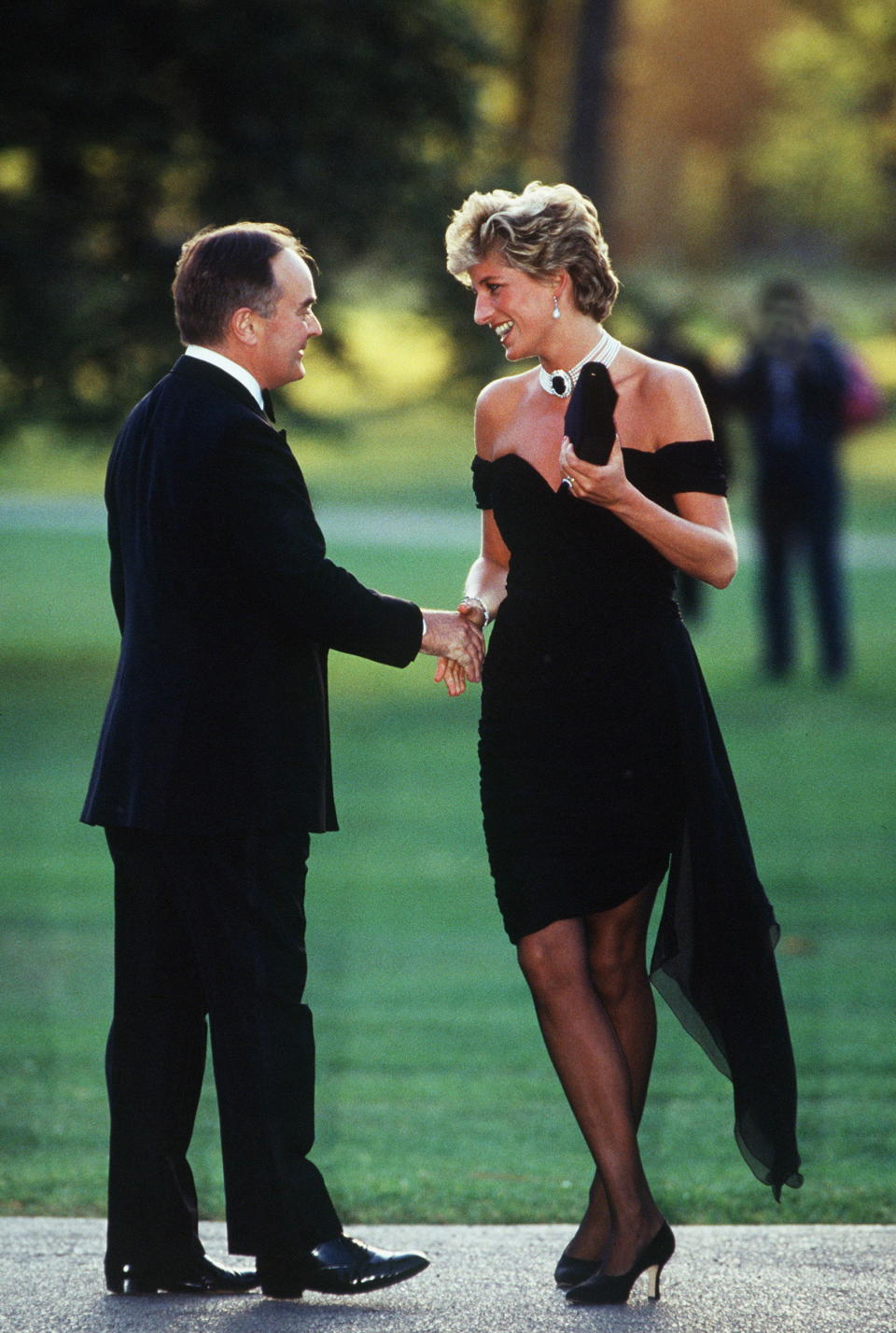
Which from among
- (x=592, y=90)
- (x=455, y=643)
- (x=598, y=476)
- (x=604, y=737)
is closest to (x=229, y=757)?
(x=455, y=643)

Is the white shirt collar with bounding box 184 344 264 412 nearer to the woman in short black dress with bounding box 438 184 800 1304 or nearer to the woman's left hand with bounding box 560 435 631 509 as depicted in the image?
the woman in short black dress with bounding box 438 184 800 1304

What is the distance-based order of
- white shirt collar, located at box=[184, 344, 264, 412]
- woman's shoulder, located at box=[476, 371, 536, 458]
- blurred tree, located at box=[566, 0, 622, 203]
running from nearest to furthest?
white shirt collar, located at box=[184, 344, 264, 412] < woman's shoulder, located at box=[476, 371, 536, 458] < blurred tree, located at box=[566, 0, 622, 203]

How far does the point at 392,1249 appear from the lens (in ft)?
14.1

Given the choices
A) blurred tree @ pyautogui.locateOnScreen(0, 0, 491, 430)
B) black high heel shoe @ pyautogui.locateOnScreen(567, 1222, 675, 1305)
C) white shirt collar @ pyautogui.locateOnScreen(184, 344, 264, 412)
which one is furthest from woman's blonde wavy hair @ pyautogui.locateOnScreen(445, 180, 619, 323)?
blurred tree @ pyautogui.locateOnScreen(0, 0, 491, 430)

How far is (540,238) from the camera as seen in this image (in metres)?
4.05

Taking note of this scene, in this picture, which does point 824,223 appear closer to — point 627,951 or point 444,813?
point 444,813

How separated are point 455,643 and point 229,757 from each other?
56cm

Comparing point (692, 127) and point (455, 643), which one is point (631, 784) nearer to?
point (455, 643)

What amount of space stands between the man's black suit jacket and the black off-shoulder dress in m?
0.38

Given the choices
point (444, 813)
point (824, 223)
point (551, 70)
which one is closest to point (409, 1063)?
point (444, 813)

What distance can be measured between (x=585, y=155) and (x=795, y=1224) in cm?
2206

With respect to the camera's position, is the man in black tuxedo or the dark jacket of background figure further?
the dark jacket of background figure

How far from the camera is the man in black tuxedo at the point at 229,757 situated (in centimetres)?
395

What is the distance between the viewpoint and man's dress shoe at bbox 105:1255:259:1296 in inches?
159
